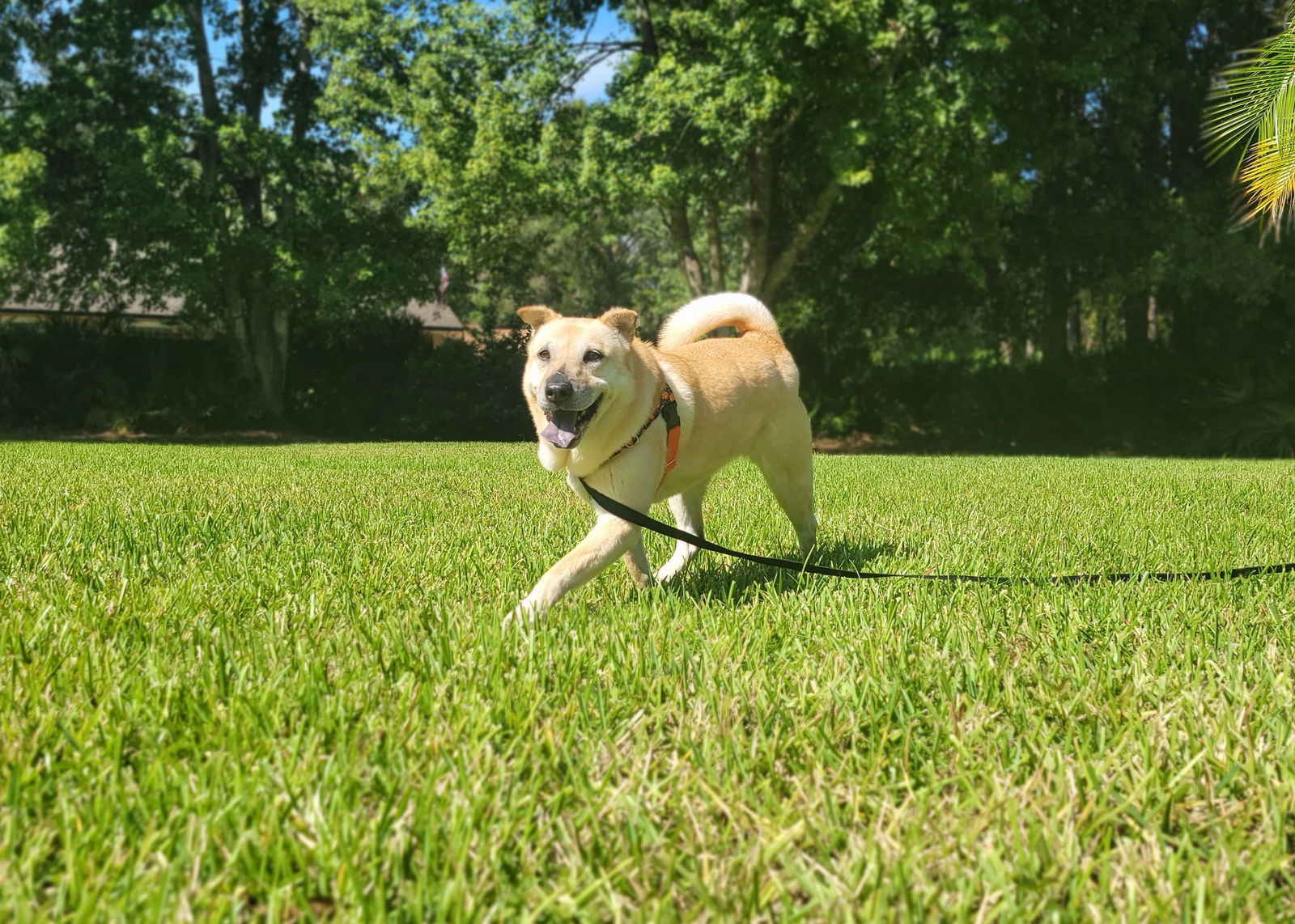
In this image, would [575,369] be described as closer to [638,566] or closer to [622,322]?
[622,322]

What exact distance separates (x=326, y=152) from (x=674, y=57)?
29.0 feet

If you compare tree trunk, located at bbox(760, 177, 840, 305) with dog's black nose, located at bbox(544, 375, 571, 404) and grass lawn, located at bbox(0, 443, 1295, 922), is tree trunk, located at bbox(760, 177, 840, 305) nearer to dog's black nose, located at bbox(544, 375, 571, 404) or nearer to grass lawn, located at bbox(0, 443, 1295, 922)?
grass lawn, located at bbox(0, 443, 1295, 922)

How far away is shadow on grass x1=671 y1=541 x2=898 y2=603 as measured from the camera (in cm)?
385

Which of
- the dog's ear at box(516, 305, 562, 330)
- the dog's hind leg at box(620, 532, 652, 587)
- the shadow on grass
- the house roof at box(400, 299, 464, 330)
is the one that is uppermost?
the house roof at box(400, 299, 464, 330)

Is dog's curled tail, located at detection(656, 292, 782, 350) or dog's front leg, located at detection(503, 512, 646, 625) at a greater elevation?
dog's curled tail, located at detection(656, 292, 782, 350)

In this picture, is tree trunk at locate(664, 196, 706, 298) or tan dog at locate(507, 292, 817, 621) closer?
tan dog at locate(507, 292, 817, 621)

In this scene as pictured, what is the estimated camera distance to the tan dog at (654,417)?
338 cm

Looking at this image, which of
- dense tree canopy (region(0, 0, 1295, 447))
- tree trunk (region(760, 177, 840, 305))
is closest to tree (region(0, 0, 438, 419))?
dense tree canopy (region(0, 0, 1295, 447))

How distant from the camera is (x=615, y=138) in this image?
18.0m

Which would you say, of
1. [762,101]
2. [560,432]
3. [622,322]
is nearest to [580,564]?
[560,432]

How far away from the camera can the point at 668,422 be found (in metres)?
3.76

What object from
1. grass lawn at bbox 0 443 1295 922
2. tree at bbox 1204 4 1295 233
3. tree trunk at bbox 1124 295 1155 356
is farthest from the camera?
tree trunk at bbox 1124 295 1155 356

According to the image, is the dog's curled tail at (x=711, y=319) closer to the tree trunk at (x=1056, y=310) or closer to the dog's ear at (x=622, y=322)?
the dog's ear at (x=622, y=322)

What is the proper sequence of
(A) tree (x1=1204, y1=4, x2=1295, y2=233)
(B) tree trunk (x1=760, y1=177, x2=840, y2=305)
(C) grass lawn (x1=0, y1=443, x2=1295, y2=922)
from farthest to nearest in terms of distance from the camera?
(B) tree trunk (x1=760, y1=177, x2=840, y2=305), (A) tree (x1=1204, y1=4, x2=1295, y2=233), (C) grass lawn (x1=0, y1=443, x2=1295, y2=922)
